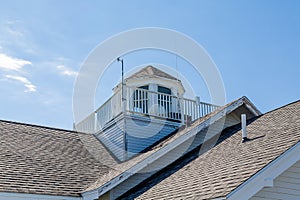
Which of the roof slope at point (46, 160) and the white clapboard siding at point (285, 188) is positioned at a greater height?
the roof slope at point (46, 160)

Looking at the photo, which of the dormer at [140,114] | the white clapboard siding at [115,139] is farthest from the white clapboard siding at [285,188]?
the white clapboard siding at [115,139]

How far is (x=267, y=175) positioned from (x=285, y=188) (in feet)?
2.52

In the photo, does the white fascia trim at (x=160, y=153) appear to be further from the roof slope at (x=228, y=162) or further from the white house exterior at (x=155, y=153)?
the roof slope at (x=228, y=162)

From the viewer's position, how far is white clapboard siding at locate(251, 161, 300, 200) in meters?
7.65

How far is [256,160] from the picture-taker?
7.87m

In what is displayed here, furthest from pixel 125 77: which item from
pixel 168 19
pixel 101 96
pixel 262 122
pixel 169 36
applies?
pixel 262 122

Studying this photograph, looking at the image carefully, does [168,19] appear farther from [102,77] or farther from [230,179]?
[230,179]

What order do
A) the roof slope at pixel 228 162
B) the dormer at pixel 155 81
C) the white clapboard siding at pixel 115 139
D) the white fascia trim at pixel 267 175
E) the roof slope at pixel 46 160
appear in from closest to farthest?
the white fascia trim at pixel 267 175
the roof slope at pixel 228 162
the roof slope at pixel 46 160
the white clapboard siding at pixel 115 139
the dormer at pixel 155 81

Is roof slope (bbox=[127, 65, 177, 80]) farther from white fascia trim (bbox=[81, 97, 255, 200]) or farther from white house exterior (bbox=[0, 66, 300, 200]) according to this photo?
white fascia trim (bbox=[81, 97, 255, 200])

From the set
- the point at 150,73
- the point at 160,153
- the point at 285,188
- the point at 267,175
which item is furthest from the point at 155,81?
the point at 267,175

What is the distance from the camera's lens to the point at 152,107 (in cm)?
1415

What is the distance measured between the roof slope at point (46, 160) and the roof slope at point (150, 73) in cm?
261

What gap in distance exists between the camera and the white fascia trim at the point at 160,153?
33.1 ft

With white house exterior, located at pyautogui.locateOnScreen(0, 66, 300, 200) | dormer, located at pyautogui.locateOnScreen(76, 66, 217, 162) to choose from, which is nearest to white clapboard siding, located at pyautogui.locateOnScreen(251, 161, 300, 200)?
white house exterior, located at pyautogui.locateOnScreen(0, 66, 300, 200)
